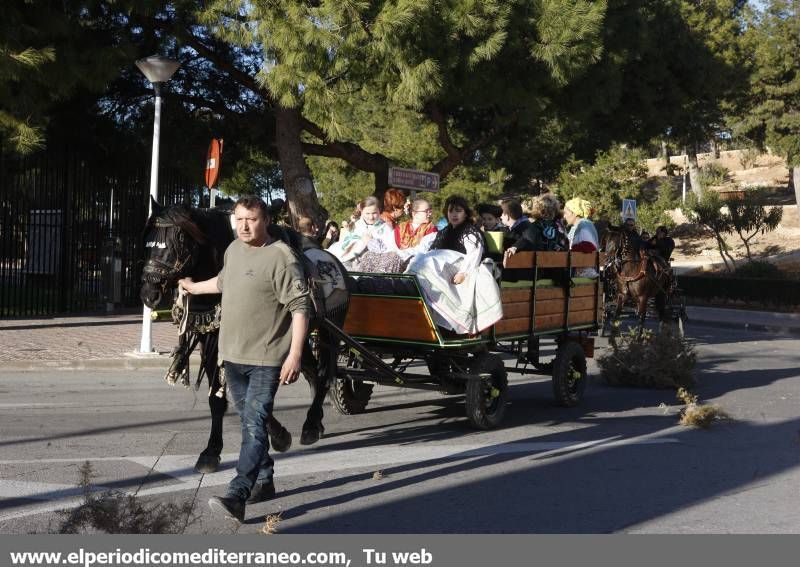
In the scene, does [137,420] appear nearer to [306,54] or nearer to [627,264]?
[306,54]

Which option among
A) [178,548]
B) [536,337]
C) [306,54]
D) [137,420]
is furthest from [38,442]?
[306,54]

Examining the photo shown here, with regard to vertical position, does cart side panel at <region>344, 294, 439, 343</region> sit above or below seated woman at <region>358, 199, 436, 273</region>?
below

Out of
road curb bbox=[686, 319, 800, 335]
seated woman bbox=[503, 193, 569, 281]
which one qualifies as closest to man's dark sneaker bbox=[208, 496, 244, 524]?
seated woman bbox=[503, 193, 569, 281]

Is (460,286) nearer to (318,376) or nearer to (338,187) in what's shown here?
(318,376)

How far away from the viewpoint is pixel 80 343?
15.4 metres

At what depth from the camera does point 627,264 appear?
62.5 ft

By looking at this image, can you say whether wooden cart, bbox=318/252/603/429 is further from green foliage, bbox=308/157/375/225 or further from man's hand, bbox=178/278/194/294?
green foliage, bbox=308/157/375/225

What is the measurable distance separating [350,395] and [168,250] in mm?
3595

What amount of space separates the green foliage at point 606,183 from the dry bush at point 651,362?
1267 inches

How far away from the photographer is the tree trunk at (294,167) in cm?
1820

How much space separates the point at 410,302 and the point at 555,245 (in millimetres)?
2810

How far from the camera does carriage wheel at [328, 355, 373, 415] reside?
9680mm

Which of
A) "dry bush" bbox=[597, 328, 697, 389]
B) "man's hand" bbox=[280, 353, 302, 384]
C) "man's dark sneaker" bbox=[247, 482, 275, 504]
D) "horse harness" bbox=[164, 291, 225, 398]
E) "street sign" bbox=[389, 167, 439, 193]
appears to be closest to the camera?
"man's hand" bbox=[280, 353, 302, 384]

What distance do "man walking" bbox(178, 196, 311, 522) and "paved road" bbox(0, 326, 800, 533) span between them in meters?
0.39
